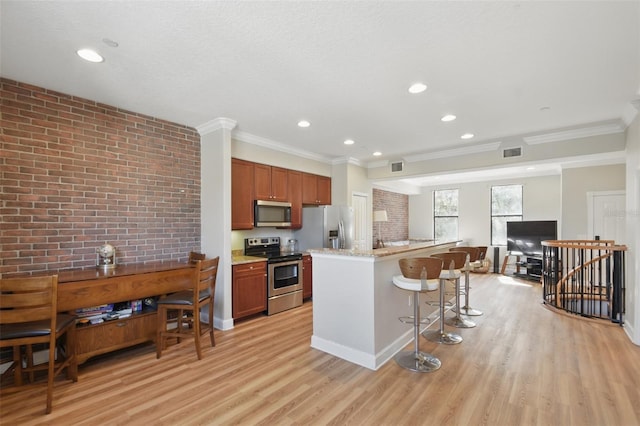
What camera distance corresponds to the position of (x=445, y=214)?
30.2 feet

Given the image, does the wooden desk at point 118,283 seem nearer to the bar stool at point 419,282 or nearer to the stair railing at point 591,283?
the bar stool at point 419,282

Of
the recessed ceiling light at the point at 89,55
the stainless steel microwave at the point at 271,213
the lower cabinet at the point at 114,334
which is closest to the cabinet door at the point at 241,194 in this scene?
the stainless steel microwave at the point at 271,213

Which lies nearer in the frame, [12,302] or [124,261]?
[12,302]

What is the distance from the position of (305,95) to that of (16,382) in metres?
3.58

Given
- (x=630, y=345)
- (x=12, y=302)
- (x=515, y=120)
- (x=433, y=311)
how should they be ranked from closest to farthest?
(x=12, y=302), (x=630, y=345), (x=515, y=120), (x=433, y=311)

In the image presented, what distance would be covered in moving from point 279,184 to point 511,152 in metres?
3.73

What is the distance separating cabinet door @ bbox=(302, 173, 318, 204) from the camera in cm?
539

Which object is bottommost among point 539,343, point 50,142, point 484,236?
point 539,343

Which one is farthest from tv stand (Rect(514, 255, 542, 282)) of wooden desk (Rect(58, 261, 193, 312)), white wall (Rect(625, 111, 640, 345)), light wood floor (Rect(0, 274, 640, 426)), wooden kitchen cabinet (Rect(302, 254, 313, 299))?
wooden desk (Rect(58, 261, 193, 312))

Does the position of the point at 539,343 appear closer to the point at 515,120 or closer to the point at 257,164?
the point at 515,120

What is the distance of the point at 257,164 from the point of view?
15.0 feet

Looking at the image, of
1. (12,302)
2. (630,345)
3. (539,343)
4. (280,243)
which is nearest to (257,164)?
(280,243)

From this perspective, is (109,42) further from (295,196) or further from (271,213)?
(295,196)

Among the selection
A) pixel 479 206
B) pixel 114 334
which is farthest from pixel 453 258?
pixel 479 206
